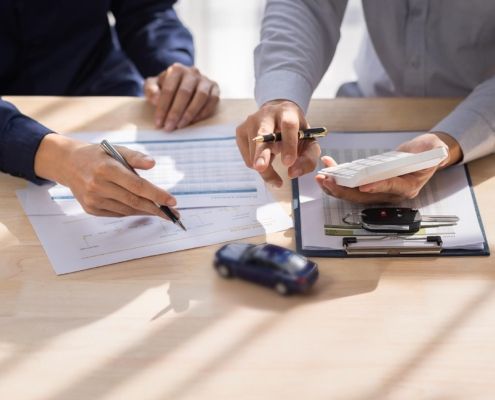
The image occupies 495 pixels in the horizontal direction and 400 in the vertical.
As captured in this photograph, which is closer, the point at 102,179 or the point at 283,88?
the point at 102,179

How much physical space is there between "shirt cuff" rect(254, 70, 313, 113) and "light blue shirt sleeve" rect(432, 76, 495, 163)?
0.23 m

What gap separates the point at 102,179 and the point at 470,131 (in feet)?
2.00

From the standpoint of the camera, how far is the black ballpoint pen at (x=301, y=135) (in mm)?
1108

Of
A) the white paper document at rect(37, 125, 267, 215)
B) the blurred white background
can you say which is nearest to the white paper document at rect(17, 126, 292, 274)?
the white paper document at rect(37, 125, 267, 215)

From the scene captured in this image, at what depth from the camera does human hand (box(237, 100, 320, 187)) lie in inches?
43.9

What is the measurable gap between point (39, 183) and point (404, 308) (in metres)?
0.62

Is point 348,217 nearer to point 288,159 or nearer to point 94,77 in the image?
point 288,159

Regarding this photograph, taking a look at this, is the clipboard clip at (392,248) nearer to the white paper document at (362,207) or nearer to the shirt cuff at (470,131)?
the white paper document at (362,207)

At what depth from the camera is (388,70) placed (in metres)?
1.57

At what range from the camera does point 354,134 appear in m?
1.32

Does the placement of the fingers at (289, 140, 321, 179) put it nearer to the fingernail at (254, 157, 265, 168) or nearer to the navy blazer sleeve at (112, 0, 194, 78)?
the fingernail at (254, 157, 265, 168)

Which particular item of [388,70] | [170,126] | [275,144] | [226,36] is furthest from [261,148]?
[226,36]

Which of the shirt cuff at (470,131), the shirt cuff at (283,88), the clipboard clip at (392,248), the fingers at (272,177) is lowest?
the clipboard clip at (392,248)

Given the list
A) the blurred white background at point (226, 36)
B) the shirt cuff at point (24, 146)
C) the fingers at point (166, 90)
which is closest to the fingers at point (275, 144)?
the fingers at point (166, 90)
